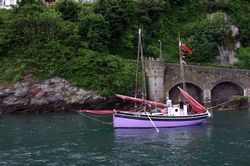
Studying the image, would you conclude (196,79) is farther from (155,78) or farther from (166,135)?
(166,135)

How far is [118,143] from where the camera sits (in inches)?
1678

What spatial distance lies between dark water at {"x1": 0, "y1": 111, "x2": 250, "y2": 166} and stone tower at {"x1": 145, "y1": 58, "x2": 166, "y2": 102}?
13.9 metres

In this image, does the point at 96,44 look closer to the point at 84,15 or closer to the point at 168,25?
the point at 84,15

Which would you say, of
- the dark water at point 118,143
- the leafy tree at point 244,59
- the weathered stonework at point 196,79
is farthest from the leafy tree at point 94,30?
the leafy tree at point 244,59

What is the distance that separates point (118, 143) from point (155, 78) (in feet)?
94.2

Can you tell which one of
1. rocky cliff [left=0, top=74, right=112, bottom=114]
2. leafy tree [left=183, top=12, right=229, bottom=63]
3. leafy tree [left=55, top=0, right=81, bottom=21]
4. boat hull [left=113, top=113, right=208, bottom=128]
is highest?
leafy tree [left=55, top=0, right=81, bottom=21]

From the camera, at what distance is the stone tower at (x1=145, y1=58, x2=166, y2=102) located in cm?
6956

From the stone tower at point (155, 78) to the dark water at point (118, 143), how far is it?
13865 mm

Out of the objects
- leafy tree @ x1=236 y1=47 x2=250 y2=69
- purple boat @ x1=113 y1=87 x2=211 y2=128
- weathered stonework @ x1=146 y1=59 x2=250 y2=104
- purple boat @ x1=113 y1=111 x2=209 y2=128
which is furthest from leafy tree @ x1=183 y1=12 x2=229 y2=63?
purple boat @ x1=113 y1=111 x2=209 y2=128

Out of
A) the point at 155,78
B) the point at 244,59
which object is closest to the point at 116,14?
the point at 155,78

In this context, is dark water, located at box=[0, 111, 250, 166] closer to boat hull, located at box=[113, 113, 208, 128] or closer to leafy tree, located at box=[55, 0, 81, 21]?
boat hull, located at box=[113, 113, 208, 128]

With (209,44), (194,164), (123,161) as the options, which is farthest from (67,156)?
(209,44)

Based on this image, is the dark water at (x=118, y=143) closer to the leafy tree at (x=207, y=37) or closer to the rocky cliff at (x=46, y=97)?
the rocky cliff at (x=46, y=97)

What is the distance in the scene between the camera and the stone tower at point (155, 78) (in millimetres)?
69562
